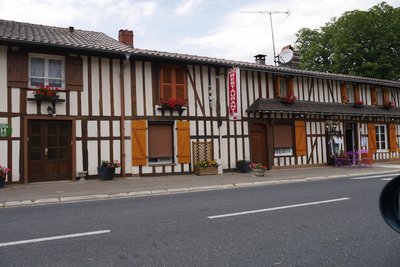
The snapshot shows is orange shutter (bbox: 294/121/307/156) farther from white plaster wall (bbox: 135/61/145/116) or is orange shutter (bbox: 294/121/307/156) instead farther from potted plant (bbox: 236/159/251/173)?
white plaster wall (bbox: 135/61/145/116)

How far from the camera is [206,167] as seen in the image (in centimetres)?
1353

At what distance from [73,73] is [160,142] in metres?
4.36

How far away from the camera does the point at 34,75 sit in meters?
11.6

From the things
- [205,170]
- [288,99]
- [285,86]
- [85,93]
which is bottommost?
[205,170]

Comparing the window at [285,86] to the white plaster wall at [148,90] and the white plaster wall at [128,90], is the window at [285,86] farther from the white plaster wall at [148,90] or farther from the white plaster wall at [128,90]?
the white plaster wall at [128,90]

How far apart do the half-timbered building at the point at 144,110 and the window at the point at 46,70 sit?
3 centimetres

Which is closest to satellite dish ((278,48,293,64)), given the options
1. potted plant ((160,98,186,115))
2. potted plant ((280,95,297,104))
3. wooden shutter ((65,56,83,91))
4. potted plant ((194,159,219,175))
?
potted plant ((280,95,297,104))

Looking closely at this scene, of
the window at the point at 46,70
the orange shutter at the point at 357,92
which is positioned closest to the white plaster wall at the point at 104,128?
the window at the point at 46,70

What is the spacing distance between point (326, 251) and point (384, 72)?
30.6 m

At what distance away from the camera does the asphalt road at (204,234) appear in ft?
11.3

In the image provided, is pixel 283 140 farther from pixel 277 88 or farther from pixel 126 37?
pixel 126 37

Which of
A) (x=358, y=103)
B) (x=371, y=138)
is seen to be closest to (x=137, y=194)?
(x=358, y=103)

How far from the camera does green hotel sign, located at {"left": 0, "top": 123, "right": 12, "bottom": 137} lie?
1078 centimetres

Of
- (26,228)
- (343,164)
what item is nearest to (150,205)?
(26,228)
